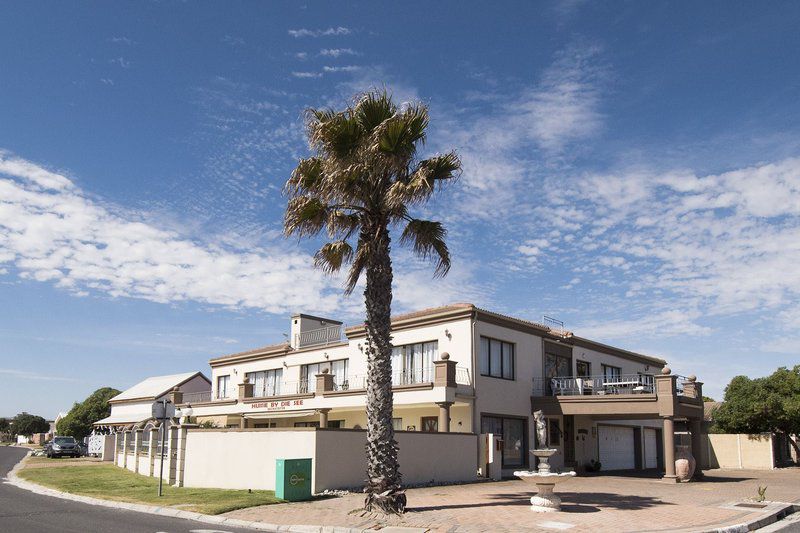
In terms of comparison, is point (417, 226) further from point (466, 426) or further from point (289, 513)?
point (466, 426)

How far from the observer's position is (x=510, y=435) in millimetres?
32188

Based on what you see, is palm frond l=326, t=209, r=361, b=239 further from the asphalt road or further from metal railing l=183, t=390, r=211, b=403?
metal railing l=183, t=390, r=211, b=403

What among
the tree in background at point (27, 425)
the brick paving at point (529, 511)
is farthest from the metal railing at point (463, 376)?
the tree in background at point (27, 425)

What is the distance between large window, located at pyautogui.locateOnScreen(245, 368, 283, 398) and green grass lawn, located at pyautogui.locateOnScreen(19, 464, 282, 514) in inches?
553

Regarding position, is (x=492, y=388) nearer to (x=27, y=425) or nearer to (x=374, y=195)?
(x=374, y=195)

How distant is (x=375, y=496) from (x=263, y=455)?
22.2ft

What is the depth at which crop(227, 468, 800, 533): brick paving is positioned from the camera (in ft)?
50.1

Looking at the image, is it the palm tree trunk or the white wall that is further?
the white wall

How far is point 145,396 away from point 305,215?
150 ft

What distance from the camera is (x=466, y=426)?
99.4 feet

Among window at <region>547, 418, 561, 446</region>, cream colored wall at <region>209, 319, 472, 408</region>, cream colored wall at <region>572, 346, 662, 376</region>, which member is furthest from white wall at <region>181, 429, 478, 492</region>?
cream colored wall at <region>572, 346, 662, 376</region>

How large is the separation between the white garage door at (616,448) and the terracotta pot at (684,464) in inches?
367

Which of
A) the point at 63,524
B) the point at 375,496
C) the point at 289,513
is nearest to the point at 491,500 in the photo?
the point at 375,496

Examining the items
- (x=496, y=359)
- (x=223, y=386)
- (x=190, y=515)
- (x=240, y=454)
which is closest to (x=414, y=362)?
(x=496, y=359)
